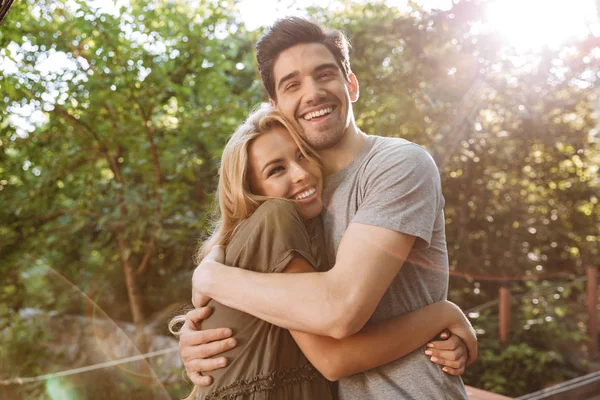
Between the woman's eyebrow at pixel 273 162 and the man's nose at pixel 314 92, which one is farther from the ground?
the man's nose at pixel 314 92

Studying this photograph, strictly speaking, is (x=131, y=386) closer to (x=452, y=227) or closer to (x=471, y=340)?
(x=452, y=227)

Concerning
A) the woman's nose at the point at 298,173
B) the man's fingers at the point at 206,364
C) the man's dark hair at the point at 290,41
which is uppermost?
the man's dark hair at the point at 290,41

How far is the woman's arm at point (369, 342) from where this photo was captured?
4.86ft

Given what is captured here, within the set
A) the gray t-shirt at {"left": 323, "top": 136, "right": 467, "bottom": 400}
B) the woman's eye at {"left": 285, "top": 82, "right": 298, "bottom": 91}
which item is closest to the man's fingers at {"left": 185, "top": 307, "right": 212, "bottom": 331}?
the gray t-shirt at {"left": 323, "top": 136, "right": 467, "bottom": 400}

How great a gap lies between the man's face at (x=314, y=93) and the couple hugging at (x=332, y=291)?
190 mm

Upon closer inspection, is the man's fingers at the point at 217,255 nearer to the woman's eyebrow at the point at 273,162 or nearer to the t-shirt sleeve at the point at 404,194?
the woman's eyebrow at the point at 273,162

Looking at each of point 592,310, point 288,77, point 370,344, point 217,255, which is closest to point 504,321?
point 592,310

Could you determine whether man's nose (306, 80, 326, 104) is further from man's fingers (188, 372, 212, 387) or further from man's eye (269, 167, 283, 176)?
man's fingers (188, 372, 212, 387)

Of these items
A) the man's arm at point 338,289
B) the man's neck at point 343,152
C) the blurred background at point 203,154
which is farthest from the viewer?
the blurred background at point 203,154

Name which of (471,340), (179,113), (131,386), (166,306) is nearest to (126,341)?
(166,306)

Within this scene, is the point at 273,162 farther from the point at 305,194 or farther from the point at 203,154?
the point at 203,154

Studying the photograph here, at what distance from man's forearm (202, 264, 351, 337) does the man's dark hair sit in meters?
0.94

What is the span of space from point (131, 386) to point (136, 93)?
8.24ft

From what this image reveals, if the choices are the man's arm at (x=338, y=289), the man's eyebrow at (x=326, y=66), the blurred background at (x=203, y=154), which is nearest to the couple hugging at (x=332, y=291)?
the man's arm at (x=338, y=289)
